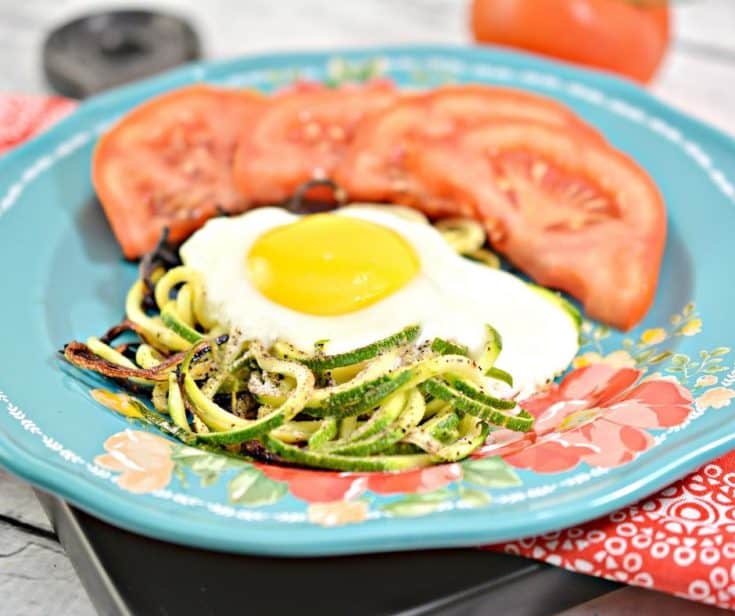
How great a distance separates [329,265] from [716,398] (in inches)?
54.0

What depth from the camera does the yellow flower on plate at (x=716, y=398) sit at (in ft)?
9.62

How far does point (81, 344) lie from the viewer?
3.35 meters

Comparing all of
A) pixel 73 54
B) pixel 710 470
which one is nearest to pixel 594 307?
pixel 710 470

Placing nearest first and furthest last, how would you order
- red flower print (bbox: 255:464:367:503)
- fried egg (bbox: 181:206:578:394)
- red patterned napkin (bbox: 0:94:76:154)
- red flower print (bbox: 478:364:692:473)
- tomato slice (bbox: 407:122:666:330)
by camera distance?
1. red flower print (bbox: 255:464:367:503)
2. red flower print (bbox: 478:364:692:473)
3. fried egg (bbox: 181:206:578:394)
4. tomato slice (bbox: 407:122:666:330)
5. red patterned napkin (bbox: 0:94:76:154)

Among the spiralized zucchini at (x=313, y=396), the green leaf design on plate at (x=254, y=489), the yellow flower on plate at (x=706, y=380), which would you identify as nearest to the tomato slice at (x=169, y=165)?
the spiralized zucchini at (x=313, y=396)

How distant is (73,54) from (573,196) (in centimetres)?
327

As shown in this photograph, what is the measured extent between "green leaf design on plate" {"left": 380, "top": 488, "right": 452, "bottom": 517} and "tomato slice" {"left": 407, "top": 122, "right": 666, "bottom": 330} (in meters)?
1.40

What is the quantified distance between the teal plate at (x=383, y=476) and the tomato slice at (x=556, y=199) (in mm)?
209

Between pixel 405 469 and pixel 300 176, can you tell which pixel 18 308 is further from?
pixel 405 469

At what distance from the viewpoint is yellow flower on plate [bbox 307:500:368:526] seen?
Result: 252 cm

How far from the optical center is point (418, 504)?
2582 mm

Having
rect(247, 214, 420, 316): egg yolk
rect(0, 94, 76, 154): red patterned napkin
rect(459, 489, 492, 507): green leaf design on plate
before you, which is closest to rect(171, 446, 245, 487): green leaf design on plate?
rect(459, 489, 492, 507): green leaf design on plate

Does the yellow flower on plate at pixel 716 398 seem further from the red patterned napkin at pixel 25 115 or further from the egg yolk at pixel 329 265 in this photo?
the red patterned napkin at pixel 25 115

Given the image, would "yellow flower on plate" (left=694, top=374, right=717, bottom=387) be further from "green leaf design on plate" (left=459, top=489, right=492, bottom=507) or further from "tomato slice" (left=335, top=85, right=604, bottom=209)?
Result: "tomato slice" (left=335, top=85, right=604, bottom=209)
